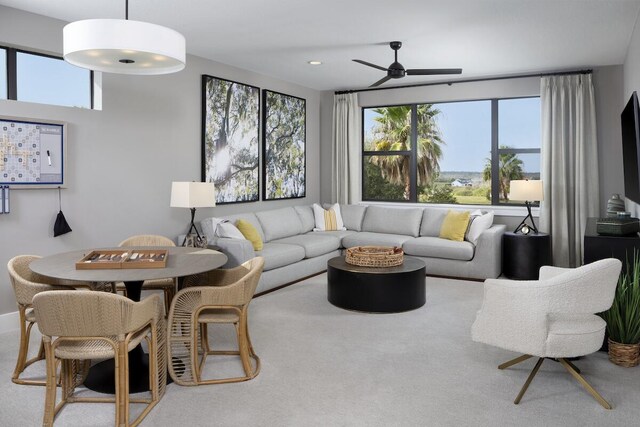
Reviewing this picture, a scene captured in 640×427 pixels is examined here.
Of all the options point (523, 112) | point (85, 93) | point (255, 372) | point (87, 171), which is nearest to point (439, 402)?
point (255, 372)

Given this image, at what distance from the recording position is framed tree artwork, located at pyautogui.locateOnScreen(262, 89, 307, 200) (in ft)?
22.2

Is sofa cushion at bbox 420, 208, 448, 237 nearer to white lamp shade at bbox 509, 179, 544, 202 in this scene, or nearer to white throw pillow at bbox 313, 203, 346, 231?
white lamp shade at bbox 509, 179, 544, 202

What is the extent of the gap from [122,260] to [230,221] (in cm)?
265

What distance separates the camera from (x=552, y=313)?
279 cm

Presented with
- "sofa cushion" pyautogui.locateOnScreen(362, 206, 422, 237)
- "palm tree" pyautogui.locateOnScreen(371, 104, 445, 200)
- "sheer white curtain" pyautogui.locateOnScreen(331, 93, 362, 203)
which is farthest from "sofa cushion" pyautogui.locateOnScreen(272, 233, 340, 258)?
"palm tree" pyautogui.locateOnScreen(371, 104, 445, 200)

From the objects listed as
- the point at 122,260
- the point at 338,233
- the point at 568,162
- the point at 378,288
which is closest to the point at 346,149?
the point at 338,233

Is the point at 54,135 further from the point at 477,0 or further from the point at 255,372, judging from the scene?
the point at 477,0

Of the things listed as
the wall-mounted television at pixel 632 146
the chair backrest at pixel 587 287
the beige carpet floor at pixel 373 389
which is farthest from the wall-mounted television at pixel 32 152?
the wall-mounted television at pixel 632 146

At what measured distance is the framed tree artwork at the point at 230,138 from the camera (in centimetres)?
579

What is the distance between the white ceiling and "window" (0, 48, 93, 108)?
40cm

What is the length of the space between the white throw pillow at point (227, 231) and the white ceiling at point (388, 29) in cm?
180

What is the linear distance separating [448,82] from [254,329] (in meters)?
4.51

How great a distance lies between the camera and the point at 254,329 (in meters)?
4.15

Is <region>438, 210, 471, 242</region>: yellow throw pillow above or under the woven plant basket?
above
